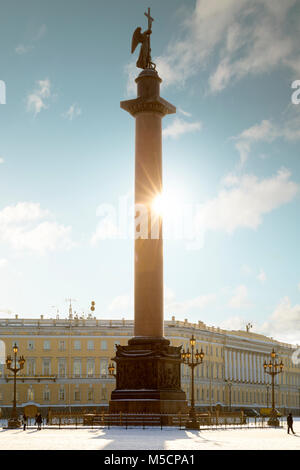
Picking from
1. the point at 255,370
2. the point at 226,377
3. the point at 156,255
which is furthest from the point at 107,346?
the point at 156,255

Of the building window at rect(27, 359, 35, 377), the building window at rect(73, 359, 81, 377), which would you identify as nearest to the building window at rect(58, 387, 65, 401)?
the building window at rect(73, 359, 81, 377)

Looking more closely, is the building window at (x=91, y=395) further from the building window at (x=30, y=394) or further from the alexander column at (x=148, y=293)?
the alexander column at (x=148, y=293)

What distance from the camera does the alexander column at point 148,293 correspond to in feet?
162

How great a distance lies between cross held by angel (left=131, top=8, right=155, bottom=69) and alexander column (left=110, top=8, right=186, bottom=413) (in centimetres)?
95

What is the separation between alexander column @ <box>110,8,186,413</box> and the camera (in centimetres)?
4934

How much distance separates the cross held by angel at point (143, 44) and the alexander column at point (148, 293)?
3.13 ft

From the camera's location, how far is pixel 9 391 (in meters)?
106

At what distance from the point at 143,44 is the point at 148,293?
2000cm

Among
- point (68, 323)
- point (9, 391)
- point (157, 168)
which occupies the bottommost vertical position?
point (9, 391)

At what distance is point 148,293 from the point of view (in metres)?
51.8

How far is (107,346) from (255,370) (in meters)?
40.9
